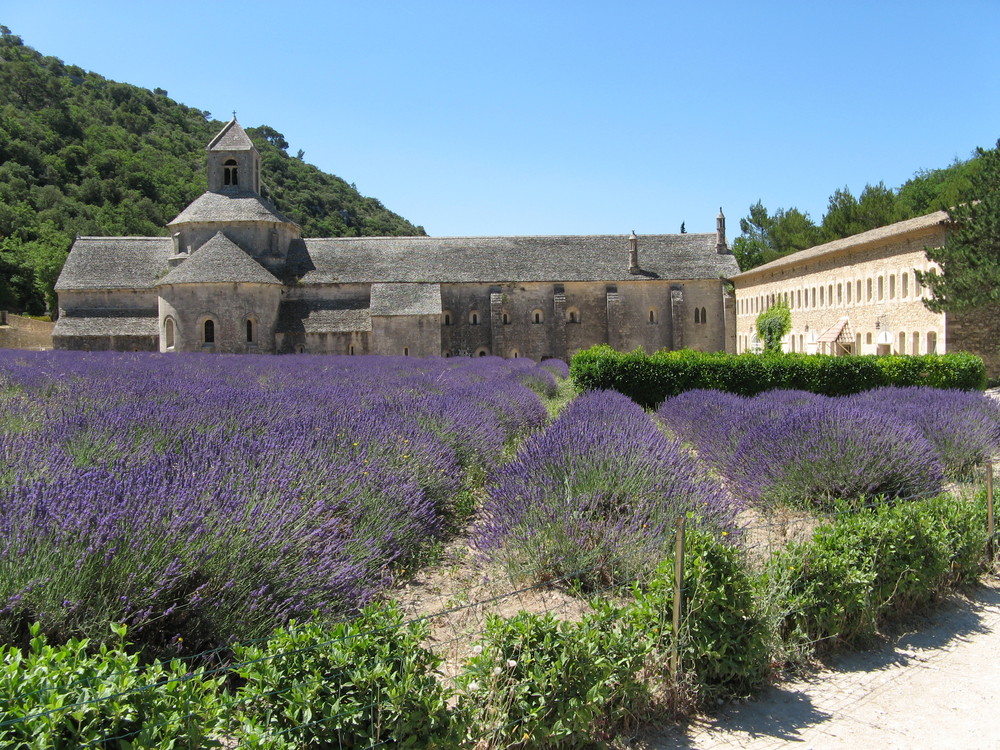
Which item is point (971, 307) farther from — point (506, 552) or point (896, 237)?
point (506, 552)

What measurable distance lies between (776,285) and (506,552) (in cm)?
3939

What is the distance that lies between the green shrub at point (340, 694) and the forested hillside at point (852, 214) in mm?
47165

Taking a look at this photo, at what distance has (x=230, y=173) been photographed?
36406 mm

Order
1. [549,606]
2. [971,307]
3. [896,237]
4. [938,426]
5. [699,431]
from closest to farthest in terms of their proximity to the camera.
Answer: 1. [549,606]
2. [938,426]
3. [699,431]
4. [971,307]
5. [896,237]

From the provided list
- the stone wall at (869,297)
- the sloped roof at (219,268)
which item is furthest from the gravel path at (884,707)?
the sloped roof at (219,268)

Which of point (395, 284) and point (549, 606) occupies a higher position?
point (395, 284)

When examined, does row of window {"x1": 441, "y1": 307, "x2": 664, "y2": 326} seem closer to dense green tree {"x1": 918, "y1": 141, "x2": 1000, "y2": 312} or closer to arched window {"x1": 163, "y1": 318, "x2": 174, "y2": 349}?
arched window {"x1": 163, "y1": 318, "x2": 174, "y2": 349}

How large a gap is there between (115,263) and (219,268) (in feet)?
27.7

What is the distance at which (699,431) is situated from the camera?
10211mm

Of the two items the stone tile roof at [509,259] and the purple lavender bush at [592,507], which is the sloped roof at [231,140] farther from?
the purple lavender bush at [592,507]

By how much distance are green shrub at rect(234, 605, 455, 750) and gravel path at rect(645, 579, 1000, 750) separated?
136 cm

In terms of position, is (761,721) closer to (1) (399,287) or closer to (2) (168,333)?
(1) (399,287)

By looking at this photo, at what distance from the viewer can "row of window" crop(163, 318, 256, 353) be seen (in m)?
30.4

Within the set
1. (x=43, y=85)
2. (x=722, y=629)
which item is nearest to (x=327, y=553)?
(x=722, y=629)
